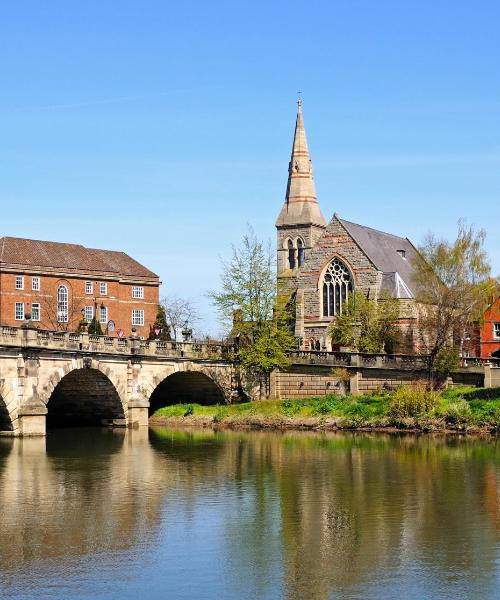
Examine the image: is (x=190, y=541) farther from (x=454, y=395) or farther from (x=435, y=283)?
(x=435, y=283)

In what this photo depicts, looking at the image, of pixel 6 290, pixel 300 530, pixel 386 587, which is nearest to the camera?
pixel 386 587

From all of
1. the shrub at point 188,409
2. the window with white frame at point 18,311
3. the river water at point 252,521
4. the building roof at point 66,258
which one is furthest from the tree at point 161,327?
the river water at point 252,521

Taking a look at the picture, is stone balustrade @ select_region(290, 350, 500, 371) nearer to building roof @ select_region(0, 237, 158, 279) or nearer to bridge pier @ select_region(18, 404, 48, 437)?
bridge pier @ select_region(18, 404, 48, 437)

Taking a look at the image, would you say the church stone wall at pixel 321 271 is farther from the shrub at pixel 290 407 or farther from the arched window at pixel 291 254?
the shrub at pixel 290 407

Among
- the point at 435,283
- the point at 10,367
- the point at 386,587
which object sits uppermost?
the point at 435,283

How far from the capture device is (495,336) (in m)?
85.8

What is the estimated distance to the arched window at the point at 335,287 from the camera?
3494 inches

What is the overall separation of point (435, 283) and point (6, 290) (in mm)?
43680

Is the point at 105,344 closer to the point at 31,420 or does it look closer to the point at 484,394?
the point at 31,420

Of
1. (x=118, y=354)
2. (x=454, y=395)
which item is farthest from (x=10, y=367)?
Answer: (x=454, y=395)

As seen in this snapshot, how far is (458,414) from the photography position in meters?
58.4

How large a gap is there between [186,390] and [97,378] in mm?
12467

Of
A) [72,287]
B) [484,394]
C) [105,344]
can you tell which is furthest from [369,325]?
[72,287]

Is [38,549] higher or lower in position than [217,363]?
lower
